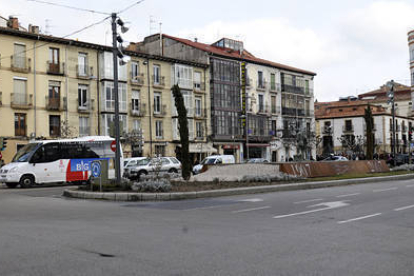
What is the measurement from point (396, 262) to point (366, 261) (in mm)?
360

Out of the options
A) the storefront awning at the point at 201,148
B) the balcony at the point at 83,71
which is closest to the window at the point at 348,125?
the storefront awning at the point at 201,148

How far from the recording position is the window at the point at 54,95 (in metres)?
42.3

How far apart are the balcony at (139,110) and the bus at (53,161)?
18496 millimetres

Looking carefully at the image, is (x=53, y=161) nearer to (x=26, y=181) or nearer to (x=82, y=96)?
(x=26, y=181)

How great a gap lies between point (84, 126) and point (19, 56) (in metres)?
8.39

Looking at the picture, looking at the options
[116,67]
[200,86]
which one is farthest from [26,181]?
[200,86]

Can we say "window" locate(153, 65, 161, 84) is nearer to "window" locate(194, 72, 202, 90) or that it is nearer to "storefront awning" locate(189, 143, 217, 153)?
"window" locate(194, 72, 202, 90)

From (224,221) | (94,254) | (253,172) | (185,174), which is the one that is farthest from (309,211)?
(253,172)

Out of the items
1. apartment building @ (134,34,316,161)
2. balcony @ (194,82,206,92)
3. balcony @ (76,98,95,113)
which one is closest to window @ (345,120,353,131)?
apartment building @ (134,34,316,161)

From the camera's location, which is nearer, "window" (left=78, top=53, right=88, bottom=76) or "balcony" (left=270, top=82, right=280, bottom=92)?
"window" (left=78, top=53, right=88, bottom=76)

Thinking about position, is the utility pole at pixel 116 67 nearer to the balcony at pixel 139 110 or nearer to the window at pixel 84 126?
the window at pixel 84 126

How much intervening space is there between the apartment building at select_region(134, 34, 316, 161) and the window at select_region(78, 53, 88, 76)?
15.0 m

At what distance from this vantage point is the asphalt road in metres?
5.68

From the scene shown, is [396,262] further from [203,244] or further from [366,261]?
[203,244]
